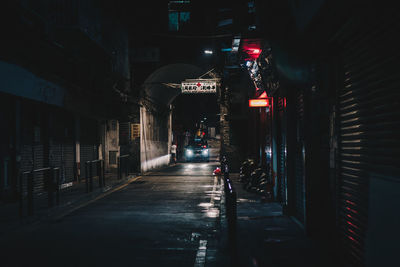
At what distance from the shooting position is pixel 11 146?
12.0 m

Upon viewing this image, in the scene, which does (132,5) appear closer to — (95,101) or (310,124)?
(95,101)

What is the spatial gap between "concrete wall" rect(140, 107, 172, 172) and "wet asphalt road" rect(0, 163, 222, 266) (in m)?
12.7

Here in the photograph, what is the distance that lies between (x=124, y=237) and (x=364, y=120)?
5.12 m

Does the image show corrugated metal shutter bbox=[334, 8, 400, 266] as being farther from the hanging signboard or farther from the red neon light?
the hanging signboard

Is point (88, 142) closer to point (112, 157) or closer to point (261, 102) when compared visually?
point (112, 157)

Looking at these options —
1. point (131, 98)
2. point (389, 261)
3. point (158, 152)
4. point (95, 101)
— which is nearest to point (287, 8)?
point (389, 261)

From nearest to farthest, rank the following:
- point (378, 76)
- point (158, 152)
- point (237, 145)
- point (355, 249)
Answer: point (378, 76) → point (355, 249) → point (237, 145) → point (158, 152)

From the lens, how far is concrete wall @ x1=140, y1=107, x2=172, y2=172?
970 inches

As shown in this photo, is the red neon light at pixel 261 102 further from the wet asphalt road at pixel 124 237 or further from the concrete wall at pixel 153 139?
the concrete wall at pixel 153 139

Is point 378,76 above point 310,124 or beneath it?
above

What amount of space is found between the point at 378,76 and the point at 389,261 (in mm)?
2153

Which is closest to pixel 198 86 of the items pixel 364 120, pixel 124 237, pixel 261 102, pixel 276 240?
pixel 261 102

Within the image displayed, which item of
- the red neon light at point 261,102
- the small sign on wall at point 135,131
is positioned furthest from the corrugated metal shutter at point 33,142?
the small sign on wall at point 135,131

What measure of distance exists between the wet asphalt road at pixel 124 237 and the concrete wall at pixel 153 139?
12.7 meters
